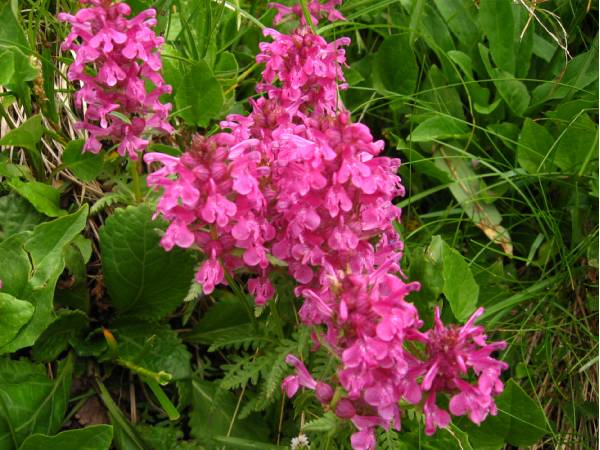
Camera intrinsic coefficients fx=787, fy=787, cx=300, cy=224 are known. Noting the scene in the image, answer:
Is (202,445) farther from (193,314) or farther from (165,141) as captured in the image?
(165,141)

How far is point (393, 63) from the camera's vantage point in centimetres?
299

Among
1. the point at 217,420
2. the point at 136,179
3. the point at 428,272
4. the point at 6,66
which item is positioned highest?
the point at 6,66

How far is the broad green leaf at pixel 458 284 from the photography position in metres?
2.33

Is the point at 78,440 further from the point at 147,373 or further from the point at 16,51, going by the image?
the point at 16,51

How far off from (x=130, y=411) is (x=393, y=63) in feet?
5.19

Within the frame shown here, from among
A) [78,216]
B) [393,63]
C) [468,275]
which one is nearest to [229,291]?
[78,216]

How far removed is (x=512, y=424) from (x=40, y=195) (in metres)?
1.58

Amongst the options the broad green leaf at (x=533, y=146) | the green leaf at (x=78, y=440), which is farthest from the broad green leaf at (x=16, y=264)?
the broad green leaf at (x=533, y=146)

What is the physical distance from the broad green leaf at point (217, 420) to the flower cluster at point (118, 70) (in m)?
0.75

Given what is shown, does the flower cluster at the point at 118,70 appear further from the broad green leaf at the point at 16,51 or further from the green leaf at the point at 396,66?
the green leaf at the point at 396,66

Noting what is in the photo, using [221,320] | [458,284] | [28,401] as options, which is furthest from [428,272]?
[28,401]

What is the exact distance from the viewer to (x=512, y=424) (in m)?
2.26

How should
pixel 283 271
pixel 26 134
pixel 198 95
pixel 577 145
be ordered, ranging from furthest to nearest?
1. pixel 577 145
2. pixel 198 95
3. pixel 26 134
4. pixel 283 271

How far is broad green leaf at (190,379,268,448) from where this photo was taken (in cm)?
228
